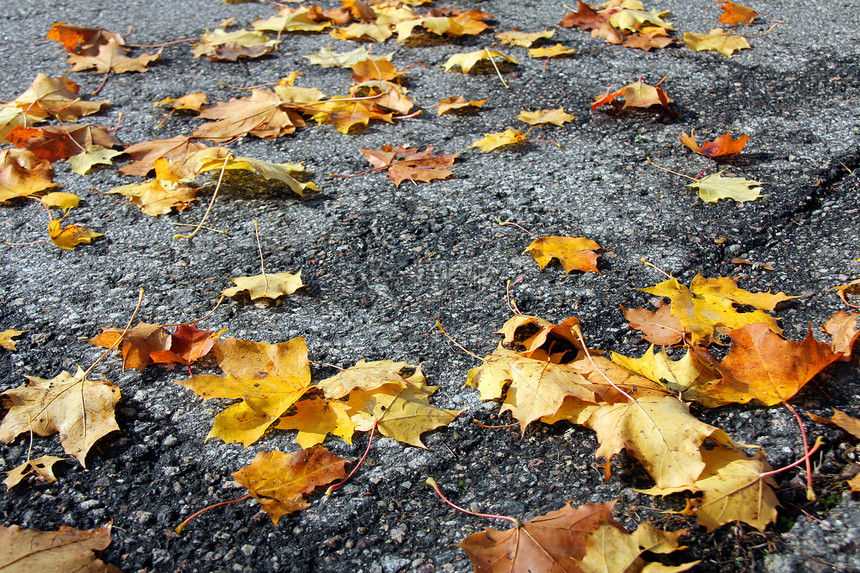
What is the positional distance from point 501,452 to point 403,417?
24cm

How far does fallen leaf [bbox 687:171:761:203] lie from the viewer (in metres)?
2.12

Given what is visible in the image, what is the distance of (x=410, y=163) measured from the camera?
7.97 ft

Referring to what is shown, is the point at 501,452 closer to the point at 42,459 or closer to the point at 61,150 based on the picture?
the point at 42,459

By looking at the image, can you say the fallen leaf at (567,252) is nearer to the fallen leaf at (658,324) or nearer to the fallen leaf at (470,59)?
the fallen leaf at (658,324)

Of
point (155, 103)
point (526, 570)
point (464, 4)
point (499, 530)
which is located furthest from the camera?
point (464, 4)

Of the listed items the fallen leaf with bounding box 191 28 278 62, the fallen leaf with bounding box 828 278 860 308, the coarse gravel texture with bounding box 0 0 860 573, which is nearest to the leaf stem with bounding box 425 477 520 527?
the coarse gravel texture with bounding box 0 0 860 573

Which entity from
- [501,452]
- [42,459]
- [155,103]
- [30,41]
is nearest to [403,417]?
[501,452]

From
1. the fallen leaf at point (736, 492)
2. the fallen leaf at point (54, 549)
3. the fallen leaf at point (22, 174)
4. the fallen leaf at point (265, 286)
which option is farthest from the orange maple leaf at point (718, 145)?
the fallen leaf at point (22, 174)

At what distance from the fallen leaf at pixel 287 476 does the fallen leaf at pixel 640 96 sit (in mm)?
2055

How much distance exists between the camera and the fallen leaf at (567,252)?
1.88 m

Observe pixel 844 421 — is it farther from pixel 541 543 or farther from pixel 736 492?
pixel 541 543

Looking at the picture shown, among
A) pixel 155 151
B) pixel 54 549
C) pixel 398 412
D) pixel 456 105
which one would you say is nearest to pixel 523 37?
pixel 456 105

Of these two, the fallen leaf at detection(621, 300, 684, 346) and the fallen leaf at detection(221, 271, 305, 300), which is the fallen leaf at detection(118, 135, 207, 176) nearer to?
the fallen leaf at detection(221, 271, 305, 300)

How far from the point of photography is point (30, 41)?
3615 millimetres
